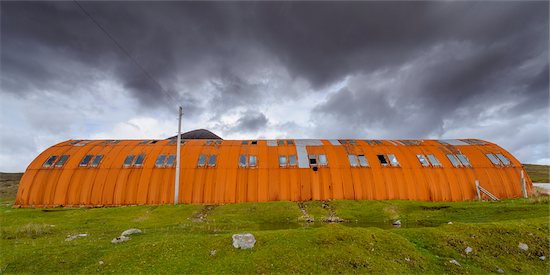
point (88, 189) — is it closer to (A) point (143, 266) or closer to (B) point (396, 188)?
(A) point (143, 266)

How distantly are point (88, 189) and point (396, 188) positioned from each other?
4758 centimetres

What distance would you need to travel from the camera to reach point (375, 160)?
1869 inches

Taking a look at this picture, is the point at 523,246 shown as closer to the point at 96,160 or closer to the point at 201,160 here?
the point at 201,160

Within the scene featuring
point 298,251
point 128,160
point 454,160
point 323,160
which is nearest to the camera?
point 298,251

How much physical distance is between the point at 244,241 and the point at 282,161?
28.8 m

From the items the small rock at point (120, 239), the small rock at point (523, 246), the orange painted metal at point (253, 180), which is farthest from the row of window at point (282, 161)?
the small rock at point (523, 246)

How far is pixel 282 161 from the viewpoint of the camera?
47.0m

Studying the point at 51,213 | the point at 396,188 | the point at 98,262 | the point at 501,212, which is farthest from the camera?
the point at 396,188

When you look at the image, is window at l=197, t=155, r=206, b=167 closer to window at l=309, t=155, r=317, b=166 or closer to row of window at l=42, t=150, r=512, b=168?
row of window at l=42, t=150, r=512, b=168

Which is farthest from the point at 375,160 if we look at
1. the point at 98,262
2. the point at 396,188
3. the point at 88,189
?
the point at 88,189

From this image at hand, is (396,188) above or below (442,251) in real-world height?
above

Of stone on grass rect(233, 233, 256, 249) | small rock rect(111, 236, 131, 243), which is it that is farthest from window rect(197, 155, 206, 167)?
stone on grass rect(233, 233, 256, 249)

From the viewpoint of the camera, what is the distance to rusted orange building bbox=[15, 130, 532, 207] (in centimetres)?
4300

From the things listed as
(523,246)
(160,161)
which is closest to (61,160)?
(160,161)
